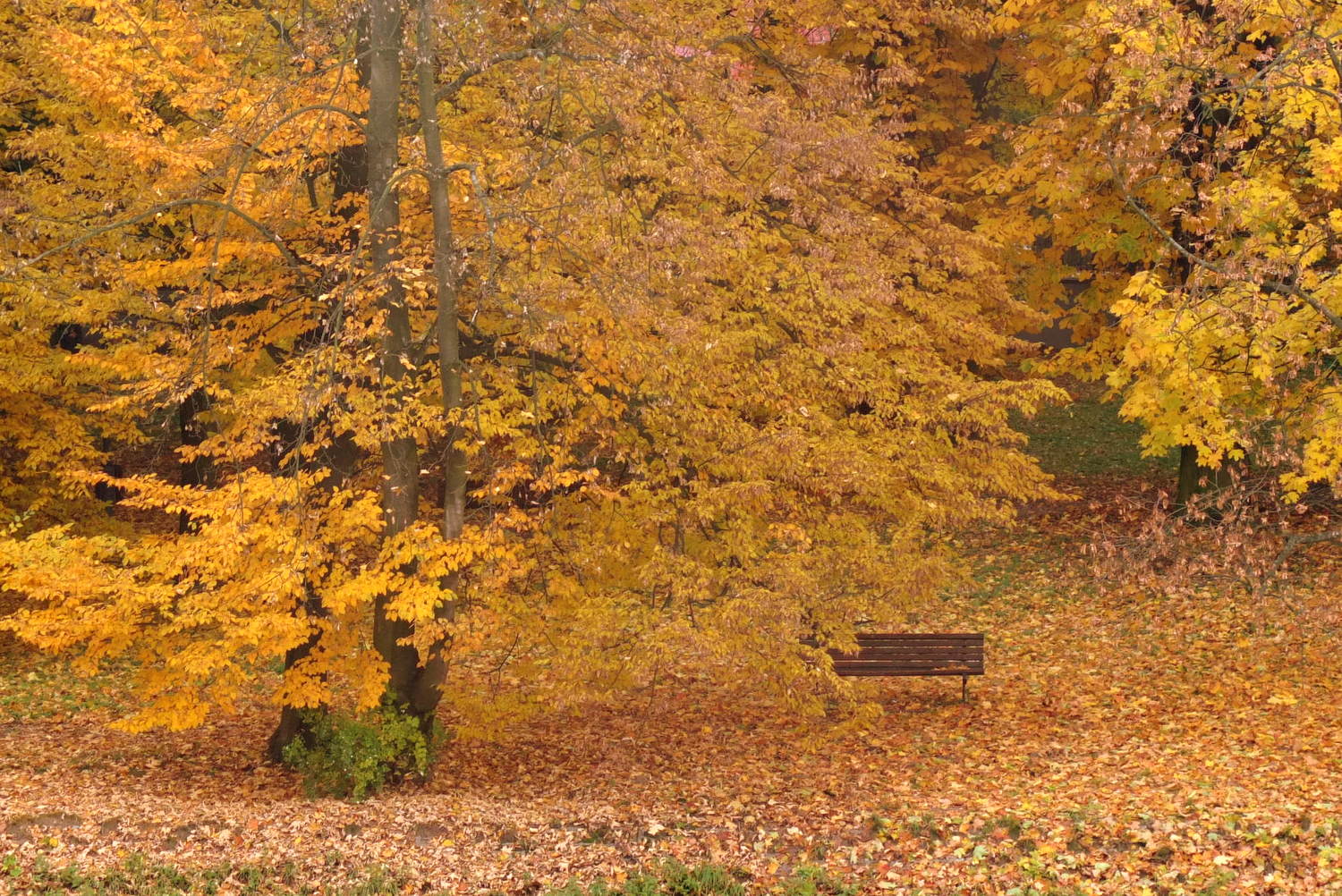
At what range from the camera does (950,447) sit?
503 inches

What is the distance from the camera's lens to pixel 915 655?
44.2 ft

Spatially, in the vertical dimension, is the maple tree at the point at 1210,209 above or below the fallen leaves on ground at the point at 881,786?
above

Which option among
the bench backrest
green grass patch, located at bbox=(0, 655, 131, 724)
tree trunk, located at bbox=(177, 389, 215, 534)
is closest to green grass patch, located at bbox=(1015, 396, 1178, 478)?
the bench backrest

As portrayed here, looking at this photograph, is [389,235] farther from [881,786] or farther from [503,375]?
[881,786]

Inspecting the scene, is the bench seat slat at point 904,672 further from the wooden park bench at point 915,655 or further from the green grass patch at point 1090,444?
the green grass patch at point 1090,444

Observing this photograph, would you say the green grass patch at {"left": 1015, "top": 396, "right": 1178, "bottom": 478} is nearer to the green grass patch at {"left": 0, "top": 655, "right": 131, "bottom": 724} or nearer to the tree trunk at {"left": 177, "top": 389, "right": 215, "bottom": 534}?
the tree trunk at {"left": 177, "top": 389, "right": 215, "bottom": 534}

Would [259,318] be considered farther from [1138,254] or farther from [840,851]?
[1138,254]

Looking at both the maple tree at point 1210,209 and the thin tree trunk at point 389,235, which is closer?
the thin tree trunk at point 389,235

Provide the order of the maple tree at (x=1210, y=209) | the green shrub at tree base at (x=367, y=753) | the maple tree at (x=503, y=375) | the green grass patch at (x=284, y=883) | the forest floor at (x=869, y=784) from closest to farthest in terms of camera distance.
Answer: the green grass patch at (x=284, y=883), the forest floor at (x=869, y=784), the maple tree at (x=503, y=375), the maple tree at (x=1210, y=209), the green shrub at tree base at (x=367, y=753)

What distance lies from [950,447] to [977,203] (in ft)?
28.0

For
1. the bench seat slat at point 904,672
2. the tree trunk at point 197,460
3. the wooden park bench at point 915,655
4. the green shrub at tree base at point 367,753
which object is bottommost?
the green shrub at tree base at point 367,753

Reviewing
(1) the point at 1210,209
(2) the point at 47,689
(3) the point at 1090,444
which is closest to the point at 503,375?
(1) the point at 1210,209

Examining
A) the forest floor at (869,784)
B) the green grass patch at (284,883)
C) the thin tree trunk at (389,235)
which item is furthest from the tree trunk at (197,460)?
the green grass patch at (284,883)

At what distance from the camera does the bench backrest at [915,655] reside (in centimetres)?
1338
